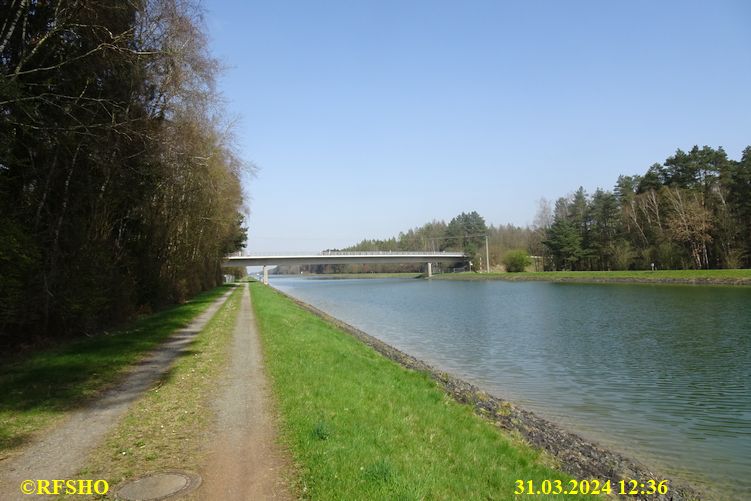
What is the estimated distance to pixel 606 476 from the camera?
7723 millimetres

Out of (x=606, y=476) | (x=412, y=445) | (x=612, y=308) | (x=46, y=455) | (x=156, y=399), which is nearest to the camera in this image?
(x=46, y=455)

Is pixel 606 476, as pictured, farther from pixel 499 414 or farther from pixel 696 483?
pixel 499 414

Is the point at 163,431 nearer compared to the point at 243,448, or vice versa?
the point at 243,448

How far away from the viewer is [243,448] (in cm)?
650

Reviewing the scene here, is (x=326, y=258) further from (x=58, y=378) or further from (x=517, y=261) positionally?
(x=58, y=378)

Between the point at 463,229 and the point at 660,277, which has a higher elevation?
the point at 463,229

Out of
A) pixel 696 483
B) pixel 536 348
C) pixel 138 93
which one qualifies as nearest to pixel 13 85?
pixel 138 93

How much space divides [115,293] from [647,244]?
77.0 meters

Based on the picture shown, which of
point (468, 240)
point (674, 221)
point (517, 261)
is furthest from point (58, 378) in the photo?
point (468, 240)

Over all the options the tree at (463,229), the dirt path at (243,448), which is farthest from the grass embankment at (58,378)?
the tree at (463,229)

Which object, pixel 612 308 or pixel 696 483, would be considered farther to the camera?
pixel 612 308

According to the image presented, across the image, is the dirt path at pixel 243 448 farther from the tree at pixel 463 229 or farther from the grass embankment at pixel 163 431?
the tree at pixel 463 229

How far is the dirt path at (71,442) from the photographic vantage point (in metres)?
5.65

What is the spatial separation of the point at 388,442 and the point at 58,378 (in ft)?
25.8
